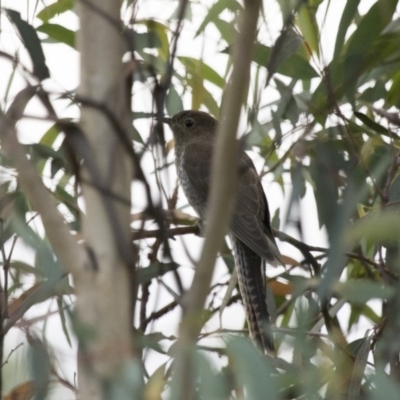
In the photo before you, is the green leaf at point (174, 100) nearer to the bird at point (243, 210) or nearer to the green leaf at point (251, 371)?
the bird at point (243, 210)

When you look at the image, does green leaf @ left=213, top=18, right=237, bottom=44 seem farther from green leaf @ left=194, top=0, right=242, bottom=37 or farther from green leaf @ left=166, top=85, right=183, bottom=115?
green leaf @ left=166, top=85, right=183, bottom=115

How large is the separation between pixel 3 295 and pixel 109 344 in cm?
65

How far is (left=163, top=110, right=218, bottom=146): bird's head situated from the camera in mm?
4340

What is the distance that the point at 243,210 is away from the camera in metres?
3.77

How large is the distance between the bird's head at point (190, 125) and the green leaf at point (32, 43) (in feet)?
7.46

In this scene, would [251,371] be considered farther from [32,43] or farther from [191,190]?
[191,190]

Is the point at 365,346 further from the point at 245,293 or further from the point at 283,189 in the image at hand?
the point at 283,189

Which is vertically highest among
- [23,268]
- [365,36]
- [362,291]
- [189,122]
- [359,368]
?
[189,122]

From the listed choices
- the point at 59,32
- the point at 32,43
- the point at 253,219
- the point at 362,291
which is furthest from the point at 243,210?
the point at 362,291

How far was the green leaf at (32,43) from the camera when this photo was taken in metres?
1.84

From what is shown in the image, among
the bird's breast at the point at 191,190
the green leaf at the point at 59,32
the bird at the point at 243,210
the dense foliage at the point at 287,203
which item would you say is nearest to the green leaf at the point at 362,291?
the dense foliage at the point at 287,203

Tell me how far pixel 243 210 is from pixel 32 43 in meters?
1.95

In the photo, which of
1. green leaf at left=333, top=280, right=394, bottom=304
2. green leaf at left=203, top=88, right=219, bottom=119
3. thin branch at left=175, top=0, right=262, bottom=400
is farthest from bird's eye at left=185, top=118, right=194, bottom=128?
thin branch at left=175, top=0, right=262, bottom=400

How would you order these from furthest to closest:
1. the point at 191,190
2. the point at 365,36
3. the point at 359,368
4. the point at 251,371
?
the point at 191,190, the point at 365,36, the point at 359,368, the point at 251,371
